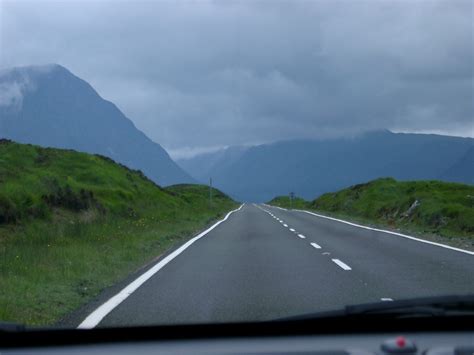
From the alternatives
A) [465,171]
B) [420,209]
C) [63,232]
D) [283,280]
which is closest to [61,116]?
[465,171]

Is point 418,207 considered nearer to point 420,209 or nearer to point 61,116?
point 420,209

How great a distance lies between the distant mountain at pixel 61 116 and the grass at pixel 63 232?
7079cm

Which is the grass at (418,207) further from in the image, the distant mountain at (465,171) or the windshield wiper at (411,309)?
the distant mountain at (465,171)

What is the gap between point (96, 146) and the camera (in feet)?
467

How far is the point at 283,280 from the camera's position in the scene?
12.4 metres

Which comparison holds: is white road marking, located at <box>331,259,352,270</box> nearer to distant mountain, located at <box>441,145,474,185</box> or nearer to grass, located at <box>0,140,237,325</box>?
grass, located at <box>0,140,237,325</box>

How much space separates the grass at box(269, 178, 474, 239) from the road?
340 inches

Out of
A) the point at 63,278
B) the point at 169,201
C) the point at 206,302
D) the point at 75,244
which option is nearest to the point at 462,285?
the point at 206,302

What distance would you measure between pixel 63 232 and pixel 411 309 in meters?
17.1

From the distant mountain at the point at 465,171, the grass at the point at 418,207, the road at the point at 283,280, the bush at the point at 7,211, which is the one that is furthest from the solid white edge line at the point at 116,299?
the distant mountain at the point at 465,171

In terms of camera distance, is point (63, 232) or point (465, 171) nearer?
point (63, 232)

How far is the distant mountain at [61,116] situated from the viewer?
12131cm

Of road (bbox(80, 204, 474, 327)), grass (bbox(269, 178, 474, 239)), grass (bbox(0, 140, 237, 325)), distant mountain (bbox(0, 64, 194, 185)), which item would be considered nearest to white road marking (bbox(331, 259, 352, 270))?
road (bbox(80, 204, 474, 327))

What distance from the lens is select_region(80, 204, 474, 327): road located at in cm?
936
